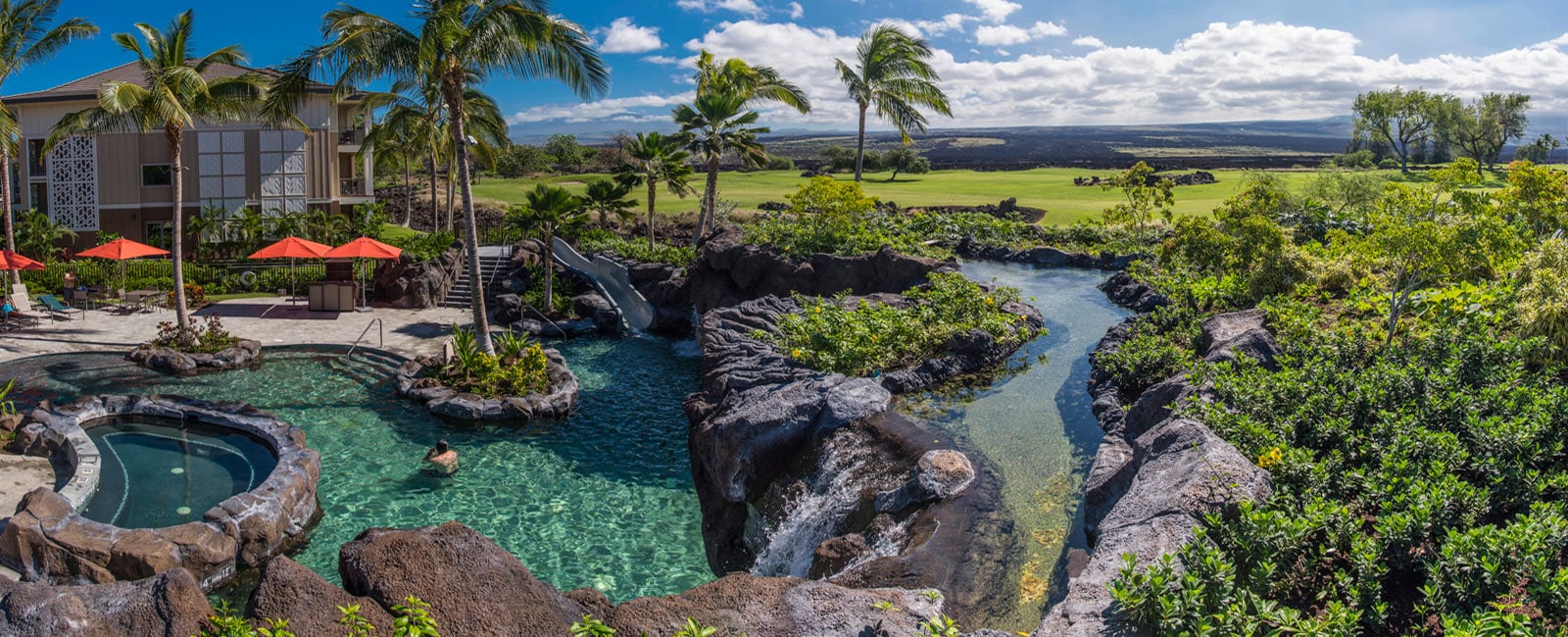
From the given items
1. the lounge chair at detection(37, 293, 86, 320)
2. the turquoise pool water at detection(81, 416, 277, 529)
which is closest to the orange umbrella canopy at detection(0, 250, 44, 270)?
the lounge chair at detection(37, 293, 86, 320)

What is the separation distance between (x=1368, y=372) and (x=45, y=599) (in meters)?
12.6

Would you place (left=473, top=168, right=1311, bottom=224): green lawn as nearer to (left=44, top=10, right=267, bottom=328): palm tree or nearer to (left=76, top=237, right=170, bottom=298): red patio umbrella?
→ (left=76, top=237, right=170, bottom=298): red patio umbrella

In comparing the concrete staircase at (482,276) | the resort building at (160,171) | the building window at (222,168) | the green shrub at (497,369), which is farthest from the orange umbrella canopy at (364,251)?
the building window at (222,168)

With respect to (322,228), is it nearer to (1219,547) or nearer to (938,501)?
(938,501)

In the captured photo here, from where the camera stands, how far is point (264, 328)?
77.2ft

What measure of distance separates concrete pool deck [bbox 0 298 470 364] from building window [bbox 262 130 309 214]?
454 inches

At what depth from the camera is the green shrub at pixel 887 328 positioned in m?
16.3

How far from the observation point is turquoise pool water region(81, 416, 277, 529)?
11.9 m

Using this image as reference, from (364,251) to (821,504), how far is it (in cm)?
1826

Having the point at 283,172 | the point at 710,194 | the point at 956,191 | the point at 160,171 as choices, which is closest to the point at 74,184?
the point at 160,171

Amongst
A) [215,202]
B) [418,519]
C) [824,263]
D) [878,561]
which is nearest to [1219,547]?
[878,561]

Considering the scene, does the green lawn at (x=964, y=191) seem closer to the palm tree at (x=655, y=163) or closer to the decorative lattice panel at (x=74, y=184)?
the palm tree at (x=655, y=163)

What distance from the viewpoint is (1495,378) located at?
10438 millimetres

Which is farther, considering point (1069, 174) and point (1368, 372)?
point (1069, 174)
